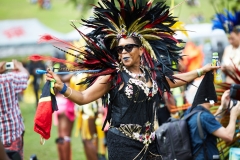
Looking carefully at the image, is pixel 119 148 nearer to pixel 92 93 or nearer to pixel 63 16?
pixel 92 93

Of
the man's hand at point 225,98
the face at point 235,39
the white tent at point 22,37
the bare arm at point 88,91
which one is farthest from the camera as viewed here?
the white tent at point 22,37

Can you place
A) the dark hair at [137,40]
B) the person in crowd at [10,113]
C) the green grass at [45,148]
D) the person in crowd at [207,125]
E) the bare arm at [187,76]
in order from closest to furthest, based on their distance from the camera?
the dark hair at [137,40], the bare arm at [187,76], the person in crowd at [207,125], the person in crowd at [10,113], the green grass at [45,148]

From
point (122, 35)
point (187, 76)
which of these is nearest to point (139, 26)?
point (122, 35)

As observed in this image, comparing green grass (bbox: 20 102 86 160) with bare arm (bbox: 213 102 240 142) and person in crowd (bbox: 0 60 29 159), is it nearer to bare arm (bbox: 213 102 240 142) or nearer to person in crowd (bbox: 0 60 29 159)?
person in crowd (bbox: 0 60 29 159)

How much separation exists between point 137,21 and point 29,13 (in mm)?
31135

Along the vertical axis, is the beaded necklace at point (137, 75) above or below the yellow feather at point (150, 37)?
below

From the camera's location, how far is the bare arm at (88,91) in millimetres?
Result: 4984

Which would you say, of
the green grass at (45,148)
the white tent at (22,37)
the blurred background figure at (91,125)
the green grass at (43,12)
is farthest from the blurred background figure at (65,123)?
the green grass at (43,12)

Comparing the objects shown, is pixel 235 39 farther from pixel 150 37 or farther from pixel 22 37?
pixel 22 37

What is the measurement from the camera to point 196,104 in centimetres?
613

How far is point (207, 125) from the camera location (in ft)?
20.4

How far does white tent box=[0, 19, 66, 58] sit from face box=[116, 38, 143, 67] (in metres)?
21.1

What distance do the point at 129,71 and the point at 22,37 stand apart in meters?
24.4

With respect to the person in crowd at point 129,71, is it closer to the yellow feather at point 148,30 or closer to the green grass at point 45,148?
the yellow feather at point 148,30
